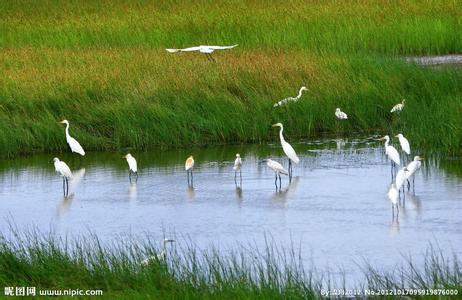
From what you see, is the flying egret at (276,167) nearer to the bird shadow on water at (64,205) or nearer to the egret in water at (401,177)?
the egret in water at (401,177)

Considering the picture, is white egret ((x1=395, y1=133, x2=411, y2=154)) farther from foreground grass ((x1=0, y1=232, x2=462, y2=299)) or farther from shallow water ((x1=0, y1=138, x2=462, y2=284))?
foreground grass ((x1=0, y1=232, x2=462, y2=299))

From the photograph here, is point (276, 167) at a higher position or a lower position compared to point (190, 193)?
higher

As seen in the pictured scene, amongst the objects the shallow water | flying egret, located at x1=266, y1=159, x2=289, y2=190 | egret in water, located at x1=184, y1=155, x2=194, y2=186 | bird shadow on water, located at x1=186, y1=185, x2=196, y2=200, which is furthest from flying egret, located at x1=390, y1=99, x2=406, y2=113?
bird shadow on water, located at x1=186, y1=185, x2=196, y2=200

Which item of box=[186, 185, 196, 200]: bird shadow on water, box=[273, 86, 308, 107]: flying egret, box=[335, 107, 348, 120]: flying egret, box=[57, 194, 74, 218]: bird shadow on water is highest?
box=[273, 86, 308, 107]: flying egret

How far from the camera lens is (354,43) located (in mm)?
22844

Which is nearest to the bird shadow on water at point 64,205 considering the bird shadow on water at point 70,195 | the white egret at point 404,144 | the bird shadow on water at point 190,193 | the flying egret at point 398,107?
the bird shadow on water at point 70,195

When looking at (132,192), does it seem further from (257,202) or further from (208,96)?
(208,96)

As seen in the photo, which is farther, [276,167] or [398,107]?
[398,107]

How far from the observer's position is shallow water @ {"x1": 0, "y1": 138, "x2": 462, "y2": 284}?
11.1 m

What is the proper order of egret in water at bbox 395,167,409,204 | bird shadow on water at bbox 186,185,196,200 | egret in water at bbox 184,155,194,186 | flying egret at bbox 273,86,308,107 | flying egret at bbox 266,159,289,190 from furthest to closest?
1. flying egret at bbox 273,86,308,107
2. egret in water at bbox 184,155,194,186
3. flying egret at bbox 266,159,289,190
4. bird shadow on water at bbox 186,185,196,200
5. egret in water at bbox 395,167,409,204

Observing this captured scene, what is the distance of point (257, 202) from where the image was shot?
13.3 metres

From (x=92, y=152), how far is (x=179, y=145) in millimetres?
1338

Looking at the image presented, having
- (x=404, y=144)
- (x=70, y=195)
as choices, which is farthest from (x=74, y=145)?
(x=404, y=144)

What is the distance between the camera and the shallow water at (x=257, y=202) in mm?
11148
